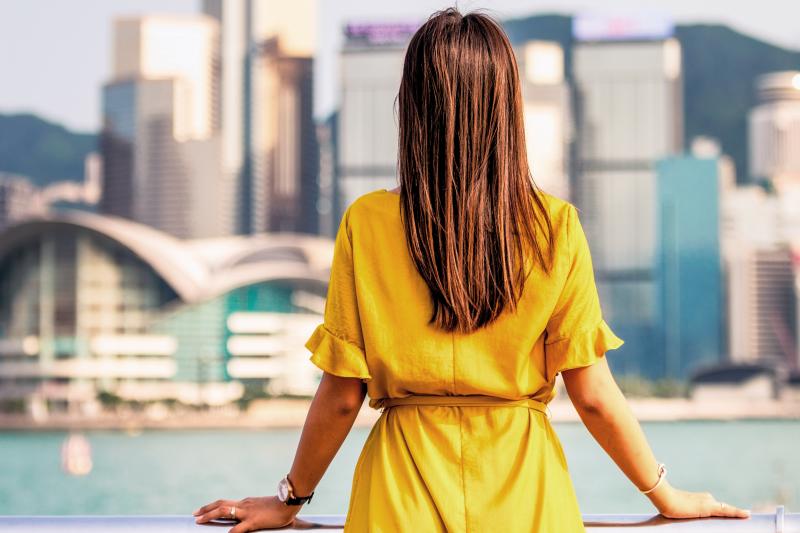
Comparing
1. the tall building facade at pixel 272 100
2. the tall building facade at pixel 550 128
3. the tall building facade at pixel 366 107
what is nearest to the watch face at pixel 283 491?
the tall building facade at pixel 366 107

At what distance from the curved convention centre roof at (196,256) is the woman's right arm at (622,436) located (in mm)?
46026

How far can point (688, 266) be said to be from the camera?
6612cm

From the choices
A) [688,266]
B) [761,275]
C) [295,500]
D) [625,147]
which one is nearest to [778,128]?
[761,275]

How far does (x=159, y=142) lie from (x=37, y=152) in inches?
635

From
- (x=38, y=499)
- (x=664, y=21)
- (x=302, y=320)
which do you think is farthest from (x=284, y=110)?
(x=38, y=499)

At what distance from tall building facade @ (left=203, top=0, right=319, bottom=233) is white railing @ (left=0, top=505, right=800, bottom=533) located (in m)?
78.0

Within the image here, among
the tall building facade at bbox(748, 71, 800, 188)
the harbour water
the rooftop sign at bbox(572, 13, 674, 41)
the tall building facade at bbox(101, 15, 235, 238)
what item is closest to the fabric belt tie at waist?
the harbour water

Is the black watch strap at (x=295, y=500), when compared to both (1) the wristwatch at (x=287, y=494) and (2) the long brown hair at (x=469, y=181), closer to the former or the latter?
(1) the wristwatch at (x=287, y=494)

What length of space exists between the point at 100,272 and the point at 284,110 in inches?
1548

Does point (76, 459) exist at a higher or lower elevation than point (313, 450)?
lower

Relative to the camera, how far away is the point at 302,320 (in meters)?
48.7

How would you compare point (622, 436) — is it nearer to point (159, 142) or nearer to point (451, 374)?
point (451, 374)

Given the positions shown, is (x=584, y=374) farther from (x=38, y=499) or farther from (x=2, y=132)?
(x=2, y=132)

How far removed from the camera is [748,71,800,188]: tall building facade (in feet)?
266
